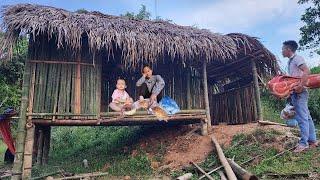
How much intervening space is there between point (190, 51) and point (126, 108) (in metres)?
1.96

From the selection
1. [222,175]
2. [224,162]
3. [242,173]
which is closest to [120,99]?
[224,162]

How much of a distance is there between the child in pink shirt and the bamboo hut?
20 centimetres

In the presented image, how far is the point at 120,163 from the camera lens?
8.31m

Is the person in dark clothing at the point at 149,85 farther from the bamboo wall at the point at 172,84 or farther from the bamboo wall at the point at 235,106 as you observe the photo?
the bamboo wall at the point at 235,106

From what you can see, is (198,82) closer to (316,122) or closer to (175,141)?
(175,141)

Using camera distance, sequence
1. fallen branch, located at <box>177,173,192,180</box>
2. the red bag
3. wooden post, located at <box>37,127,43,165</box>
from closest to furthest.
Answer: fallen branch, located at <box>177,173,192,180</box>
the red bag
wooden post, located at <box>37,127,43,165</box>

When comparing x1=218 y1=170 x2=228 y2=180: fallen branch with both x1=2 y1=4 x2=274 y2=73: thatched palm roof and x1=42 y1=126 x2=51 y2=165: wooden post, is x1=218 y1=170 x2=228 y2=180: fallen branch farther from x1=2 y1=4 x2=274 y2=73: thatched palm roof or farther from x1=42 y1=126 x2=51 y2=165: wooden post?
x1=42 y1=126 x2=51 y2=165: wooden post

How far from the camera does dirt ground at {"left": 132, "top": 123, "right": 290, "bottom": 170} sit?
7.78 metres

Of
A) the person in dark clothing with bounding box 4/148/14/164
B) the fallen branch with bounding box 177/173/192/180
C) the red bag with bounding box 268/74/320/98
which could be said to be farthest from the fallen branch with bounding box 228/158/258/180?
the person in dark clothing with bounding box 4/148/14/164

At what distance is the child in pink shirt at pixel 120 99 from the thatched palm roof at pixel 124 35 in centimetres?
56

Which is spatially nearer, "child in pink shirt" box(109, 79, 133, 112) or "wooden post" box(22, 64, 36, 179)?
"wooden post" box(22, 64, 36, 179)

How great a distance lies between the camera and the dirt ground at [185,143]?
7.78 meters

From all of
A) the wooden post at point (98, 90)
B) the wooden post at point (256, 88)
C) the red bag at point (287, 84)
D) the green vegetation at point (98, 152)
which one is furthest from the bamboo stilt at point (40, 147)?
the red bag at point (287, 84)

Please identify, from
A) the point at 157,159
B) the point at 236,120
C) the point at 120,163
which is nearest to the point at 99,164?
the point at 120,163
